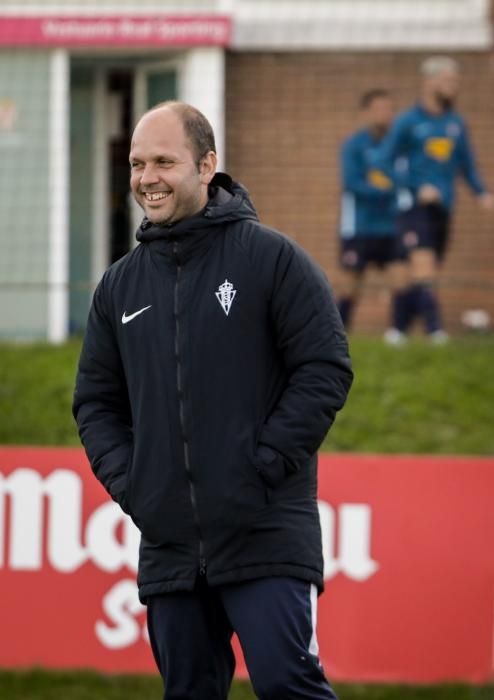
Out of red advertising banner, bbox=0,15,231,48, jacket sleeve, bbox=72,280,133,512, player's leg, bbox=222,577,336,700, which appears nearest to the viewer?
player's leg, bbox=222,577,336,700

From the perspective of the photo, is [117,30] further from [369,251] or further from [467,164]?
[467,164]

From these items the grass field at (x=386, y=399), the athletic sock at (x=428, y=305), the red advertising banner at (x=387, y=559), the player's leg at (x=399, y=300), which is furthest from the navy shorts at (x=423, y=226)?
the red advertising banner at (x=387, y=559)

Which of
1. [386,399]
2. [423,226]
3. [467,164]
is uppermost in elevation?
[467,164]

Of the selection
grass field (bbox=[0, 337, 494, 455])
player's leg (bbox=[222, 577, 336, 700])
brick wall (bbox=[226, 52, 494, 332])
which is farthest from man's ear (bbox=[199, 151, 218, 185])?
brick wall (bbox=[226, 52, 494, 332])

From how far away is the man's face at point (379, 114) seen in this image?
1182 centimetres

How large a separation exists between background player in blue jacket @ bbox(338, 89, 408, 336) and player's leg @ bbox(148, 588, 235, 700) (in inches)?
296

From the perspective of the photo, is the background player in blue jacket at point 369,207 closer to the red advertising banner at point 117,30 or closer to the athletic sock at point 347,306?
the athletic sock at point 347,306

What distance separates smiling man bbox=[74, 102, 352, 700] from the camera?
3.98 meters

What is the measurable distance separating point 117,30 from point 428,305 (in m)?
3.51

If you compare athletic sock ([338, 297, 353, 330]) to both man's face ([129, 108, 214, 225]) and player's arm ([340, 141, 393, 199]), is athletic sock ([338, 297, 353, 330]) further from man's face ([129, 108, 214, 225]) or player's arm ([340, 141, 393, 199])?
man's face ([129, 108, 214, 225])

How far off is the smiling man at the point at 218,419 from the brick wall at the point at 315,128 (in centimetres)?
862

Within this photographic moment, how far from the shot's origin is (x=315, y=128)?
1279cm

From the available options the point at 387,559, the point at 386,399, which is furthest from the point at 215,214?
the point at 386,399

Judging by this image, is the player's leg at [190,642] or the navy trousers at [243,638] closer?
the navy trousers at [243,638]
